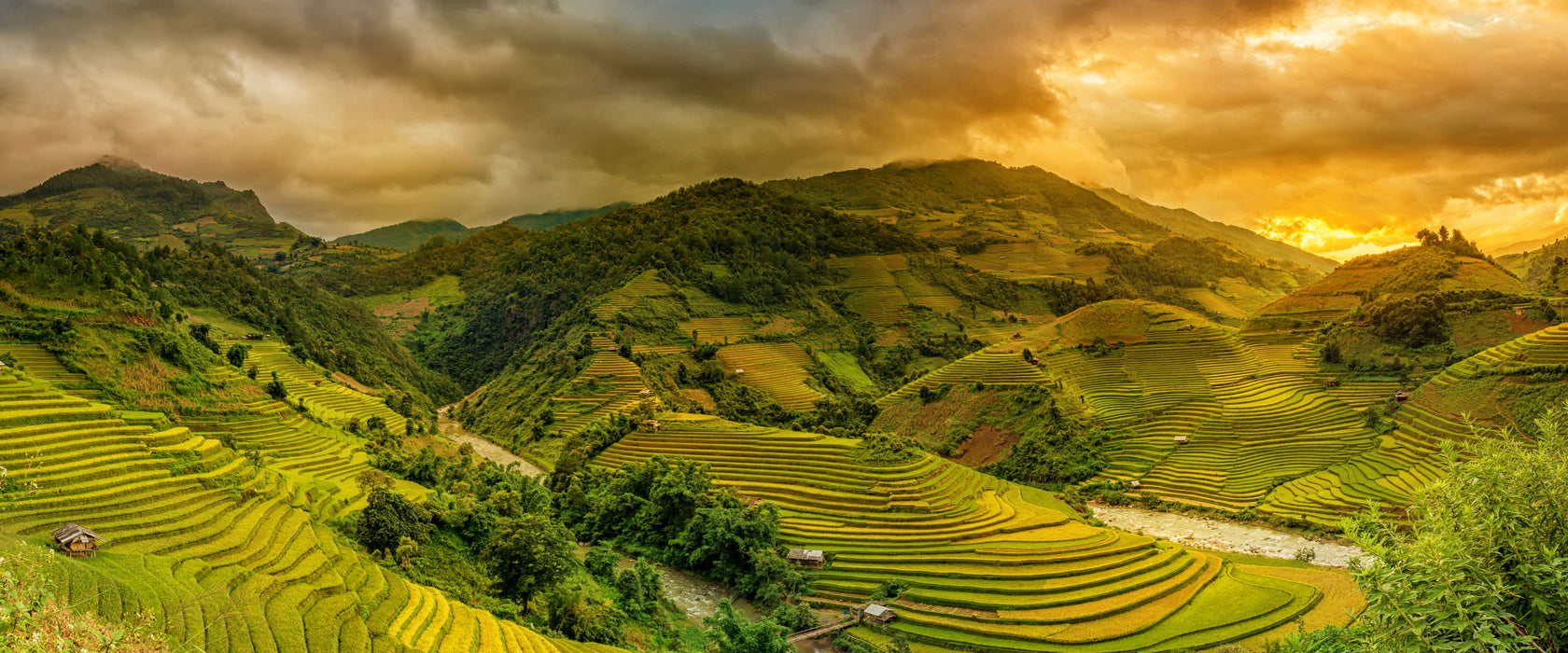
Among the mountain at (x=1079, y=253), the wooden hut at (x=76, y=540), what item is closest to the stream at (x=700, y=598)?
the wooden hut at (x=76, y=540)

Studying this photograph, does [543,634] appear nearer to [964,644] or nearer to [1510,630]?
[964,644]

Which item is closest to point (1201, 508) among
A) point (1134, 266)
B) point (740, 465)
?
point (740, 465)

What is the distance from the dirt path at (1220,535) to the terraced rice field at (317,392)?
55.5 meters

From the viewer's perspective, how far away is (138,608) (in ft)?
47.5

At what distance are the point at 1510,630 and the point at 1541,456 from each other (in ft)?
7.55

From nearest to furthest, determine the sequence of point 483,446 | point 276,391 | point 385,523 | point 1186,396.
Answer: point 385,523 → point 276,391 → point 1186,396 → point 483,446

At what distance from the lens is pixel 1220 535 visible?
4503 centimetres

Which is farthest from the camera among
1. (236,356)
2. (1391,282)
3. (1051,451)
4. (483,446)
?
(1391,282)

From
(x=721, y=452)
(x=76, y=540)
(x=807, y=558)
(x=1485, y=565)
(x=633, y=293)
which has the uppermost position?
(x=633, y=293)

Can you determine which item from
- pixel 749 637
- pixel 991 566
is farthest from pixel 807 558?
pixel 749 637

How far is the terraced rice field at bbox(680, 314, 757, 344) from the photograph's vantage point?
287 ft

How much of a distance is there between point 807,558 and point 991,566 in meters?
9.71

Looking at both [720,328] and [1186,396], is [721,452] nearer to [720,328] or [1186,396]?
[720,328]

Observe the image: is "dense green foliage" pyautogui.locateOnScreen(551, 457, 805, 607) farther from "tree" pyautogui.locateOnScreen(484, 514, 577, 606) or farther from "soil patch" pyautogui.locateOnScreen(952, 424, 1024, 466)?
"soil patch" pyautogui.locateOnScreen(952, 424, 1024, 466)
